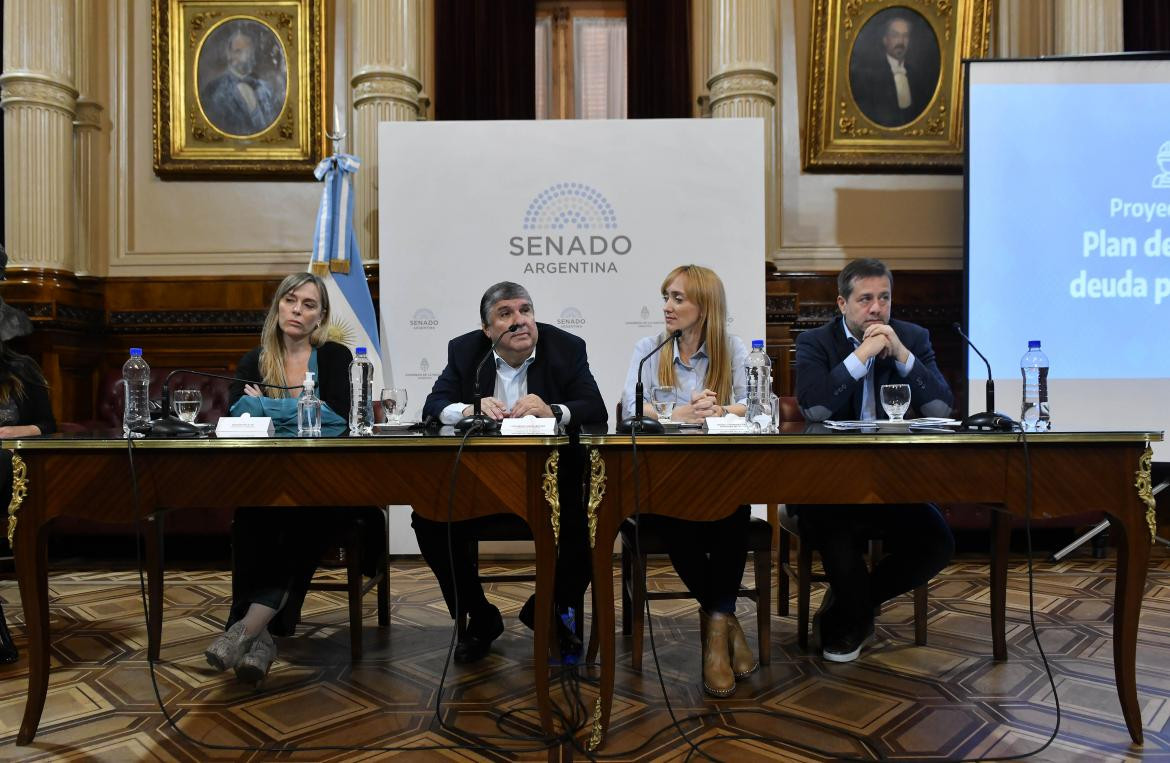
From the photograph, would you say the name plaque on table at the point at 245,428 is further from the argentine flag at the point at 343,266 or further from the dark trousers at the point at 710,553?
the argentine flag at the point at 343,266

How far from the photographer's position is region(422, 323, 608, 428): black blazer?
2654 mm

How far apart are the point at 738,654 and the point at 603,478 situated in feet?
2.70

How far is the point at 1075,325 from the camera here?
4.09 meters

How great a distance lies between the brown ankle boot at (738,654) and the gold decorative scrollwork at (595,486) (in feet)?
2.21

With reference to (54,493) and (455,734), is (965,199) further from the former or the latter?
(54,493)

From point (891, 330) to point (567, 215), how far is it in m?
1.91

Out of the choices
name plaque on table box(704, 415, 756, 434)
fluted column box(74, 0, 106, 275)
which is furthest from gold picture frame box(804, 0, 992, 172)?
fluted column box(74, 0, 106, 275)

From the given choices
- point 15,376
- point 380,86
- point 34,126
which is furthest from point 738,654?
point 34,126

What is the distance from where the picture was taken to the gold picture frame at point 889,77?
4.80 metres

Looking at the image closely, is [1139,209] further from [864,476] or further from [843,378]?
[864,476]

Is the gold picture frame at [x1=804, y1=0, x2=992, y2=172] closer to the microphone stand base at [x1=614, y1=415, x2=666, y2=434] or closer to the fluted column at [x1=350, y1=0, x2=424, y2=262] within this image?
the fluted column at [x1=350, y1=0, x2=424, y2=262]

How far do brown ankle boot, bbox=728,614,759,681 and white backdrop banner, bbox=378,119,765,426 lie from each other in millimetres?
1757

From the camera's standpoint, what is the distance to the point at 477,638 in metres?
2.52

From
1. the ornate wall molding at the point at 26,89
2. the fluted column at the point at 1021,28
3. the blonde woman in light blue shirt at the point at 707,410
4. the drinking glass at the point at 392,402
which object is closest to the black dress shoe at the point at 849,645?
the blonde woman in light blue shirt at the point at 707,410
